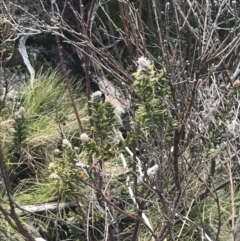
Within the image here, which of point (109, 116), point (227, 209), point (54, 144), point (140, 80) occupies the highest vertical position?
point (140, 80)

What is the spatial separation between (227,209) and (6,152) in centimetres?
157

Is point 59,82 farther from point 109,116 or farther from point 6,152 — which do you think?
point 109,116

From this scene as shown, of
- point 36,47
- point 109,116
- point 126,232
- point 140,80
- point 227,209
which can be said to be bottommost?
Result: point 227,209

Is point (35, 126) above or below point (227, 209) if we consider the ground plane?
above

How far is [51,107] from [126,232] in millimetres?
1388

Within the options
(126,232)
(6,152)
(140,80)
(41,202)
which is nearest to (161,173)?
(140,80)

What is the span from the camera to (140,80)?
195 centimetres

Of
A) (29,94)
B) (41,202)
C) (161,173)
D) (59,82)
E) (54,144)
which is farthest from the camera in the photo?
(59,82)

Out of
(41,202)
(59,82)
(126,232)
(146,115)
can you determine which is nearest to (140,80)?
(146,115)

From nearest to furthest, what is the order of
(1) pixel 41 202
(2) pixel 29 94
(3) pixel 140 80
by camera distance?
(3) pixel 140 80, (1) pixel 41 202, (2) pixel 29 94

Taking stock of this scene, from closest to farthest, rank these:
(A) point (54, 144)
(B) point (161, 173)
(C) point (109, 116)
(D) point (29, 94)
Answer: (C) point (109, 116) → (B) point (161, 173) → (A) point (54, 144) → (D) point (29, 94)

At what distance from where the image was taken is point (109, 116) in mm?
2182

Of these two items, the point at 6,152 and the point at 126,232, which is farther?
the point at 6,152

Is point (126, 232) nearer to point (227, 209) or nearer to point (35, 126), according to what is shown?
point (227, 209)
